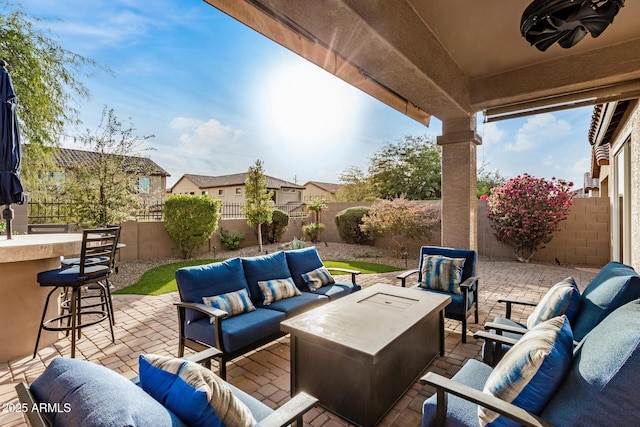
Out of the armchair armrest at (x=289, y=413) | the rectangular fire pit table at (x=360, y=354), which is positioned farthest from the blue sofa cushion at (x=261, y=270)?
the armchair armrest at (x=289, y=413)

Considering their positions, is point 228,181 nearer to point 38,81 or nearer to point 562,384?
point 38,81

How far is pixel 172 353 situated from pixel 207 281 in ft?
3.19

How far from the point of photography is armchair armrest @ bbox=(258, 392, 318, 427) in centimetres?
129

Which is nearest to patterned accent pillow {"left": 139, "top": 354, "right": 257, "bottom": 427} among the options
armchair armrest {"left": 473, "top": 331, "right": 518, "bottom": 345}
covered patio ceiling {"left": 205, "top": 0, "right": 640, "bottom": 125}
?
armchair armrest {"left": 473, "top": 331, "right": 518, "bottom": 345}

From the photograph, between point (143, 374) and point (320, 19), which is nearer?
point (143, 374)

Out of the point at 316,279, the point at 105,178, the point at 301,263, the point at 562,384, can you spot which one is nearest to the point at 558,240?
the point at 316,279

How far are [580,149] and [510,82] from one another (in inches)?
388

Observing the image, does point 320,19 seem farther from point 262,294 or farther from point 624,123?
point 624,123

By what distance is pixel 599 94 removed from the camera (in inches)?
150

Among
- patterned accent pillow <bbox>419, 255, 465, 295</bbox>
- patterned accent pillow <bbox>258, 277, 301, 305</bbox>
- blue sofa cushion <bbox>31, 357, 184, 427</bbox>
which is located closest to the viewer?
blue sofa cushion <bbox>31, 357, 184, 427</bbox>

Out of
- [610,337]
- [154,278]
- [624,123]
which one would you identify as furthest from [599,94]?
[154,278]

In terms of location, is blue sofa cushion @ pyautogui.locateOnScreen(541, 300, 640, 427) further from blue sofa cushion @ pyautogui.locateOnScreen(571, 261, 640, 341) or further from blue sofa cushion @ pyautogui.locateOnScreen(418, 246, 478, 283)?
blue sofa cushion @ pyautogui.locateOnScreen(418, 246, 478, 283)

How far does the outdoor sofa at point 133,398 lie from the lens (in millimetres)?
883

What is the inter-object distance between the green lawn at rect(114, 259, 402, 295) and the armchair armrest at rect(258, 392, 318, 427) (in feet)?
14.9
